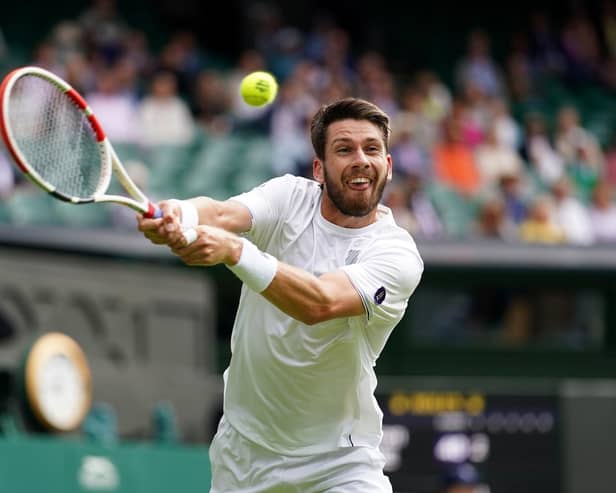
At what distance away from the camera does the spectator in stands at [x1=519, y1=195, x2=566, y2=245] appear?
47.1 ft

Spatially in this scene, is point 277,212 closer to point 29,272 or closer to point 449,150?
point 29,272

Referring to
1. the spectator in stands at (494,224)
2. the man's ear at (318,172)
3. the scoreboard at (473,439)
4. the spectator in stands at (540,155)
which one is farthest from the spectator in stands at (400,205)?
the man's ear at (318,172)

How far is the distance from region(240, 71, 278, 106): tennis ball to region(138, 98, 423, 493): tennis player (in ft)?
1.00

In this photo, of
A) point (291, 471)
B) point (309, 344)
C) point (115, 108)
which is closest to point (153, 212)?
point (309, 344)

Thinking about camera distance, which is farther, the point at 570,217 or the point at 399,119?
the point at 399,119

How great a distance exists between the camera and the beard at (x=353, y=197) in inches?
237

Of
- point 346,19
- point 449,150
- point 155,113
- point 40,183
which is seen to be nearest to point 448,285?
point 449,150

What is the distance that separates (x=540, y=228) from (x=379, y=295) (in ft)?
28.6

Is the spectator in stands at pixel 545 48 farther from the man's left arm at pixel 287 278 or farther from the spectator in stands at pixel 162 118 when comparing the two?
the man's left arm at pixel 287 278

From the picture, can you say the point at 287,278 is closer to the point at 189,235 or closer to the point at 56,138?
the point at 189,235

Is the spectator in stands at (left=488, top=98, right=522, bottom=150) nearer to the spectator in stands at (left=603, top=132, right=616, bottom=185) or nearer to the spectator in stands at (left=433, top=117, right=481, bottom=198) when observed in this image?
the spectator in stands at (left=433, top=117, right=481, bottom=198)

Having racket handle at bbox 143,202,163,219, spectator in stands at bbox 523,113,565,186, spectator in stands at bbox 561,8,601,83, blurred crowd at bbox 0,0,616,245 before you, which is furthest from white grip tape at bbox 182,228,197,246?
spectator in stands at bbox 561,8,601,83

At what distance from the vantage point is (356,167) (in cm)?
600

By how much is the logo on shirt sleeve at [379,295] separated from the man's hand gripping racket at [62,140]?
3.22 ft
